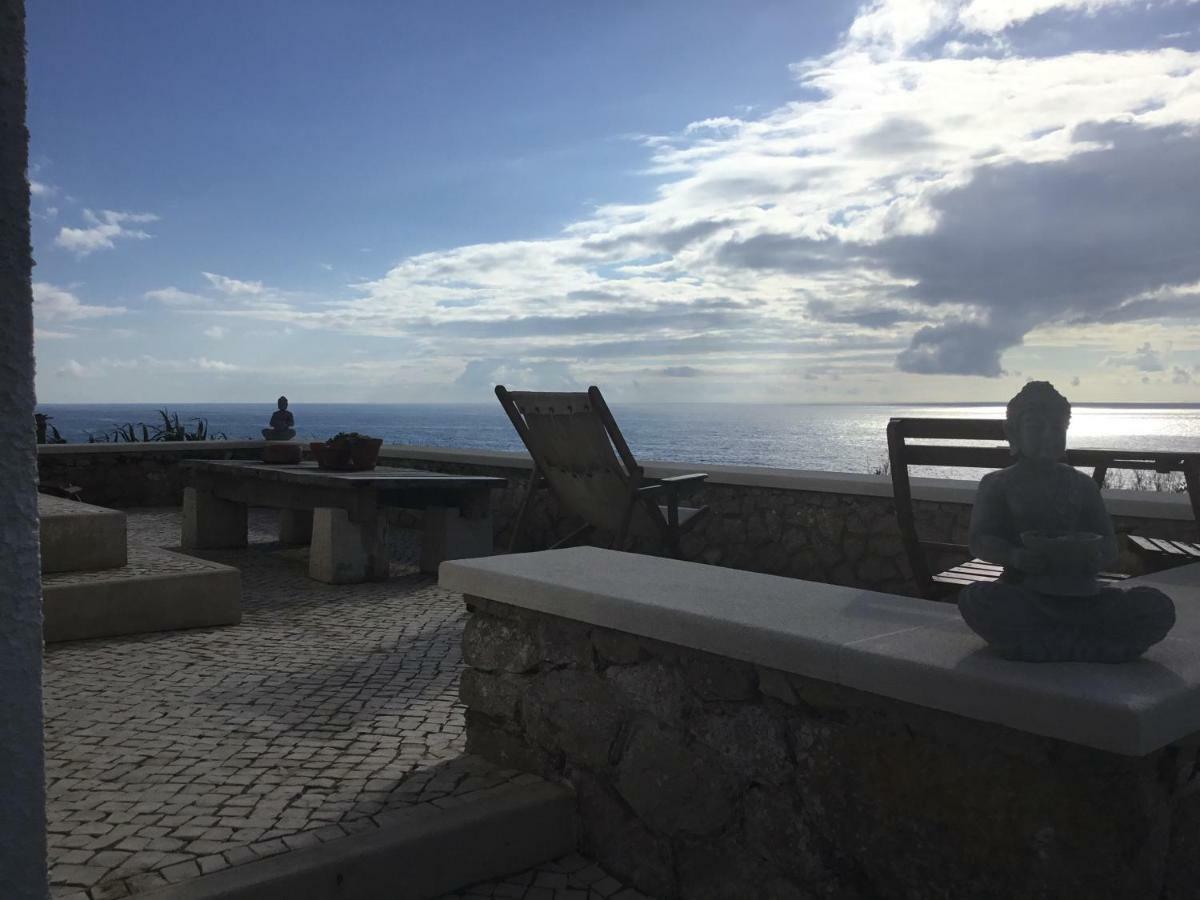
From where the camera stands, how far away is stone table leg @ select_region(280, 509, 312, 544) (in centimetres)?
745

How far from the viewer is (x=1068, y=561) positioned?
172 centimetres

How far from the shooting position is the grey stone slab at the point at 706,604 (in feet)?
6.37

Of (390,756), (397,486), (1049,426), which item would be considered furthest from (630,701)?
(397,486)

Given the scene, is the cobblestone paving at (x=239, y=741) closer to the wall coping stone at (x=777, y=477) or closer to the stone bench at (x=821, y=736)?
the stone bench at (x=821, y=736)

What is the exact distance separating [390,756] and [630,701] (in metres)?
0.81

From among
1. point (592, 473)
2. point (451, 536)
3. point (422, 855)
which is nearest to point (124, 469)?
point (451, 536)

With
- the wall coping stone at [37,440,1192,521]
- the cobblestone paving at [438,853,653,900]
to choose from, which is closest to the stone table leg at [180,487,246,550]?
the wall coping stone at [37,440,1192,521]

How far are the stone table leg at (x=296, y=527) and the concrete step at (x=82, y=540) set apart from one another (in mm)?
2705

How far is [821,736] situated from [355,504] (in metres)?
4.14

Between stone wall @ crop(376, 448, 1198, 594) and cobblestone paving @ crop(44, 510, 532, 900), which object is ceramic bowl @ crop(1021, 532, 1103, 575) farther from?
stone wall @ crop(376, 448, 1198, 594)

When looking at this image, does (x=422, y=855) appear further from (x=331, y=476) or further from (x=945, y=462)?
(x=331, y=476)

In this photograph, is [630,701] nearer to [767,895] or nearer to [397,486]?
[767,895]

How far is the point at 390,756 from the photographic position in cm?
273

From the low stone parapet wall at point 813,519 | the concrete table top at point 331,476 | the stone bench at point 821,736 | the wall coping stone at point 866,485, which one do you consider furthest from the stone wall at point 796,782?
the concrete table top at point 331,476
